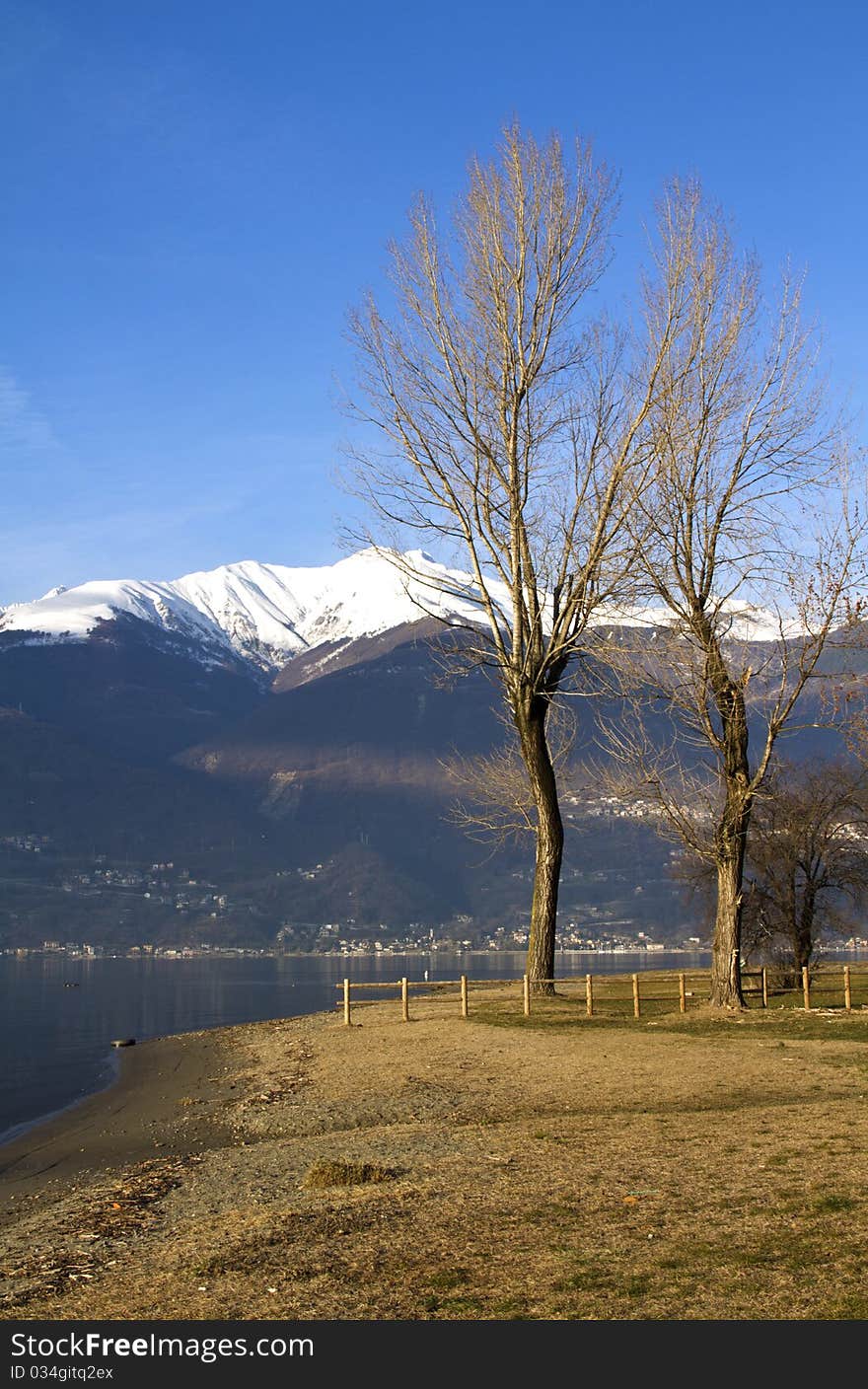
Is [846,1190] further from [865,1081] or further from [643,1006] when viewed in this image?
[643,1006]

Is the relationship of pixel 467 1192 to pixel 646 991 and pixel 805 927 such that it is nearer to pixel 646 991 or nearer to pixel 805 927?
pixel 646 991

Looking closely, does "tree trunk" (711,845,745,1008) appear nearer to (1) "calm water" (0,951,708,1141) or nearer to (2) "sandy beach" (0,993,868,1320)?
(2) "sandy beach" (0,993,868,1320)

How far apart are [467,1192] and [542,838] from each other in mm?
21104

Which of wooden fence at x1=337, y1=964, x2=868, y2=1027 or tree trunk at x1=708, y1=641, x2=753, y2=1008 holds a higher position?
tree trunk at x1=708, y1=641, x2=753, y2=1008

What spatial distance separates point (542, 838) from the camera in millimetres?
32625

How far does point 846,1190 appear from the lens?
1109cm

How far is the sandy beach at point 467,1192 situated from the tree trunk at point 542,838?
8352mm

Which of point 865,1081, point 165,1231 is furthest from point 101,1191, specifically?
point 865,1081

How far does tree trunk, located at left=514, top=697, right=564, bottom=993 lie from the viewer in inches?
1247

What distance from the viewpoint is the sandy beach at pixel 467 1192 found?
28.0ft

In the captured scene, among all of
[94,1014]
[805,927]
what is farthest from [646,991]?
[94,1014]

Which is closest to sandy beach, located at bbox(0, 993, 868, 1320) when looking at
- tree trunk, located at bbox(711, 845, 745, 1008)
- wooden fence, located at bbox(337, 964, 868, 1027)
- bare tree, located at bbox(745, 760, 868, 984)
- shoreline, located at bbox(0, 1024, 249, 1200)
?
shoreline, located at bbox(0, 1024, 249, 1200)

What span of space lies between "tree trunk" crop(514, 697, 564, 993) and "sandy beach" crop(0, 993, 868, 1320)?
8352 millimetres

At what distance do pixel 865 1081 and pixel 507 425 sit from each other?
18.6 meters
